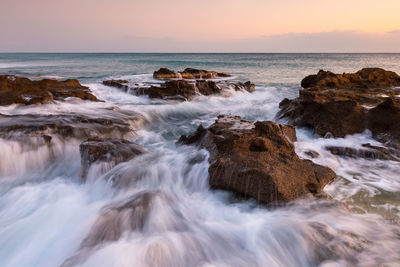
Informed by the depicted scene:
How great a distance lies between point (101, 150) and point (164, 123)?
435cm

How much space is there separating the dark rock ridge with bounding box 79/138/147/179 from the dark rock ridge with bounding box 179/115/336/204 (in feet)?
5.03

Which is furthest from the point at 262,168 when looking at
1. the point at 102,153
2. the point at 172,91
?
the point at 172,91

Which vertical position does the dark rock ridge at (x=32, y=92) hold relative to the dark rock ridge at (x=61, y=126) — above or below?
above

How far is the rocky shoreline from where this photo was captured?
3684 millimetres

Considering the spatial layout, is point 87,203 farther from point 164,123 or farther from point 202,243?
point 164,123

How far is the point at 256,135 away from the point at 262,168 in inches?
42.1

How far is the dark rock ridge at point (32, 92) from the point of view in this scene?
8.12 m

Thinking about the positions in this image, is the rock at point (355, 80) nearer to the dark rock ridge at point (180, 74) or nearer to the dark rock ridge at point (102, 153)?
the dark rock ridge at point (102, 153)

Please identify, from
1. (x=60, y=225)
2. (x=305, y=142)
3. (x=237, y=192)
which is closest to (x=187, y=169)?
(x=237, y=192)

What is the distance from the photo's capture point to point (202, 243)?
10.0ft

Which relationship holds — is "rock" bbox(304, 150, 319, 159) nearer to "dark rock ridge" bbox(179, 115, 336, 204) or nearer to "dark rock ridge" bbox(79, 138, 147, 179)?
"dark rock ridge" bbox(179, 115, 336, 204)

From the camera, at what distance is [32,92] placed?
926 centimetres

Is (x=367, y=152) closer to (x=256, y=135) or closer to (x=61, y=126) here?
(x=256, y=135)

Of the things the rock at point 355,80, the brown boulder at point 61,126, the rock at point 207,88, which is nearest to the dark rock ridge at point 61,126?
the brown boulder at point 61,126
